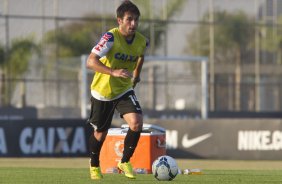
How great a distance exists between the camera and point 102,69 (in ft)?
41.0

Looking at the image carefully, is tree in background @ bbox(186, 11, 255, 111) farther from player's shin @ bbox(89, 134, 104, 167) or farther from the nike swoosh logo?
player's shin @ bbox(89, 134, 104, 167)

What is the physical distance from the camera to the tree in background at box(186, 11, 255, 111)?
3775 cm

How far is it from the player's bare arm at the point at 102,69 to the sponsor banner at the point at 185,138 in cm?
1104

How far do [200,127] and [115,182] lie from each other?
1198 centimetres

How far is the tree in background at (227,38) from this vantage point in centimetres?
3775

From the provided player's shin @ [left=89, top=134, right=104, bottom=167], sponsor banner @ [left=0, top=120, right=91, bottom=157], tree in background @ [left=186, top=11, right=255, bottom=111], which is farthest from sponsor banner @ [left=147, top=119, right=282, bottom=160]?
tree in background @ [left=186, top=11, right=255, bottom=111]

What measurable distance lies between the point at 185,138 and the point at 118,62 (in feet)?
37.1

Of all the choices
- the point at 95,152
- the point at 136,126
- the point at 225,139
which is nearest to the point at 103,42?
the point at 136,126

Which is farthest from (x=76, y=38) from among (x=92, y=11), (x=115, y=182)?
Answer: (x=115, y=182)

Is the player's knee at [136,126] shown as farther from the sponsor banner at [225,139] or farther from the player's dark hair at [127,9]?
the sponsor banner at [225,139]

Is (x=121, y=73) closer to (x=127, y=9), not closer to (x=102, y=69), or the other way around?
(x=102, y=69)

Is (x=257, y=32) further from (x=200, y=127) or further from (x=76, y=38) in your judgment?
(x=200, y=127)

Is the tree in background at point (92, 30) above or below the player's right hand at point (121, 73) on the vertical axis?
above

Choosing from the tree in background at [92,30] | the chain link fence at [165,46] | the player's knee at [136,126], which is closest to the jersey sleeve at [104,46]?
the player's knee at [136,126]
